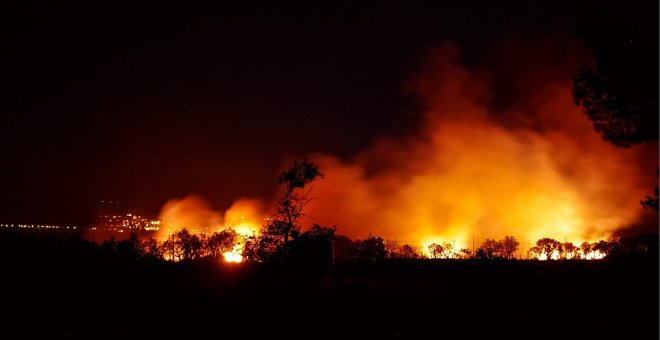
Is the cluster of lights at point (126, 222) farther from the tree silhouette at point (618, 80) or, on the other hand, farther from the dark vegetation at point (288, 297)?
the tree silhouette at point (618, 80)

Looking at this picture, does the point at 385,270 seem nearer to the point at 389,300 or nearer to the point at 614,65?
the point at 389,300

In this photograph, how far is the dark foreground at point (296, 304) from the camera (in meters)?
10.4

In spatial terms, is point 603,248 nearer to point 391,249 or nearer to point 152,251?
point 391,249

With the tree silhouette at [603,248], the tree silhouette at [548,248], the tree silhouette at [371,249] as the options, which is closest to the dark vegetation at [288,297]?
the tree silhouette at [371,249]

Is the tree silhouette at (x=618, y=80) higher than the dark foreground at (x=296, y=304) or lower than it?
higher

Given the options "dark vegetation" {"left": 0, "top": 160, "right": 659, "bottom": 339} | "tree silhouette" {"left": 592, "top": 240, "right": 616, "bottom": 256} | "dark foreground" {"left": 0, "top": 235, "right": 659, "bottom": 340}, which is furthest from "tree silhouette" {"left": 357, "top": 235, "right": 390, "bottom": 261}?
"tree silhouette" {"left": 592, "top": 240, "right": 616, "bottom": 256}

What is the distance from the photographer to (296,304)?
13.1 metres

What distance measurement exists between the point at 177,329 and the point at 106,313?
6.52ft

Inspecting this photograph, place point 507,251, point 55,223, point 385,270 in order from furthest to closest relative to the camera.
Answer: point 55,223 < point 507,251 < point 385,270

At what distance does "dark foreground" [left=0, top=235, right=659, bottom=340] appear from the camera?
1041cm

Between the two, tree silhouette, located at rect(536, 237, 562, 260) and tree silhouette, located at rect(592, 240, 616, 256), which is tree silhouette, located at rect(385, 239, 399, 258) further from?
tree silhouette, located at rect(592, 240, 616, 256)

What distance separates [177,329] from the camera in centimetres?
1067

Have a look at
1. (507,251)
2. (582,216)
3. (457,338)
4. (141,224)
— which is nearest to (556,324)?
(457,338)

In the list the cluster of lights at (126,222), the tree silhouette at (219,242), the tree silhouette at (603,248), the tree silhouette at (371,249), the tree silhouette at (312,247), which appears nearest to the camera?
the tree silhouette at (312,247)
